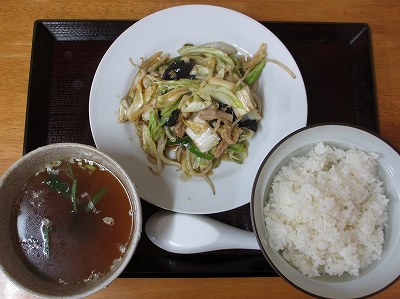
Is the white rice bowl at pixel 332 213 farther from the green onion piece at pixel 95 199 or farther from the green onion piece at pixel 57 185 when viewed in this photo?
the green onion piece at pixel 57 185

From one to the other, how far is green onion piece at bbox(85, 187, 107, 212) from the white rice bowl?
52 cm

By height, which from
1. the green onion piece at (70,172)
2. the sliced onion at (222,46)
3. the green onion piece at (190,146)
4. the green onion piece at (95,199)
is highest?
the sliced onion at (222,46)

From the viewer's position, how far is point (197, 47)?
167cm

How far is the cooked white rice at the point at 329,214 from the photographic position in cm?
139

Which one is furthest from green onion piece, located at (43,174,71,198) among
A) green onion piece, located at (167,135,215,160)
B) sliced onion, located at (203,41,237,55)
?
sliced onion, located at (203,41,237,55)

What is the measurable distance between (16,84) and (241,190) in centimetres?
104

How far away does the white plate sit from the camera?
5.18 ft

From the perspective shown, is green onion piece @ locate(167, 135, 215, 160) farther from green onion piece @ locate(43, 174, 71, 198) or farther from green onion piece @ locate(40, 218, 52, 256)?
green onion piece @ locate(40, 218, 52, 256)

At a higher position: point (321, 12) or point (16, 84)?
point (321, 12)

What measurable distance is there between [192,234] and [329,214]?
0.49 metres

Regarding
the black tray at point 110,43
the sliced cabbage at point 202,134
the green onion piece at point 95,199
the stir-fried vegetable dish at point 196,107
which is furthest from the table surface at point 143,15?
the sliced cabbage at point 202,134

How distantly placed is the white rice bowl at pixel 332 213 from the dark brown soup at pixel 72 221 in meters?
0.49

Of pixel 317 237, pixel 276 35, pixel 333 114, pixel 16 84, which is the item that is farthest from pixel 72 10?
pixel 317 237

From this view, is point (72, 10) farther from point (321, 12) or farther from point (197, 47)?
point (321, 12)
